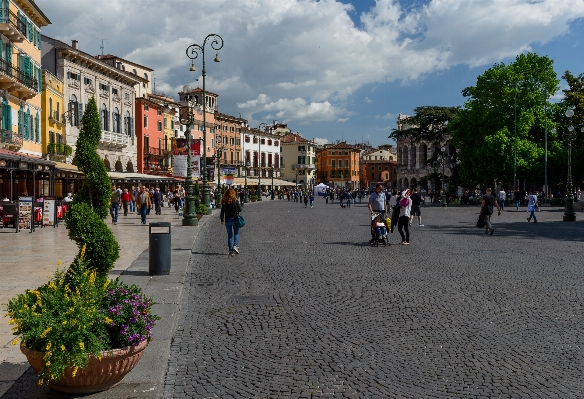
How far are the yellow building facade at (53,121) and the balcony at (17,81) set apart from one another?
553 cm

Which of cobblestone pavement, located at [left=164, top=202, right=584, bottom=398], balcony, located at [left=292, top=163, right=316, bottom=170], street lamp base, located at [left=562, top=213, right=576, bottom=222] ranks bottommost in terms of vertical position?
cobblestone pavement, located at [left=164, top=202, right=584, bottom=398]

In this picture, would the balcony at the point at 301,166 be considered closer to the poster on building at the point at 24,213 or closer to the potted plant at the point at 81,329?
the poster on building at the point at 24,213

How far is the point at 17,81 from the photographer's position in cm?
2872

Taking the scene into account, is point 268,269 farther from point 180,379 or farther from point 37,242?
point 37,242

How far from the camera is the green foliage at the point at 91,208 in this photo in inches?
267

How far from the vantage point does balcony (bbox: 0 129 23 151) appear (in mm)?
28070

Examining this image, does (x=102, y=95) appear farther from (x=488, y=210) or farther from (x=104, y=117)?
(x=488, y=210)

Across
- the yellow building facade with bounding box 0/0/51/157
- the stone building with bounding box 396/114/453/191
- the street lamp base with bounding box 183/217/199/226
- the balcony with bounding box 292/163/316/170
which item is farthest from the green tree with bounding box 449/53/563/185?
the balcony with bounding box 292/163/316/170

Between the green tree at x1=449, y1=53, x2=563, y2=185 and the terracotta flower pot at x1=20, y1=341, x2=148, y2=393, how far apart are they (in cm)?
4723

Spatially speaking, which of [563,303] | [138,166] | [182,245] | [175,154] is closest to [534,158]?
[175,154]

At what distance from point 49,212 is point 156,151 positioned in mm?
41729

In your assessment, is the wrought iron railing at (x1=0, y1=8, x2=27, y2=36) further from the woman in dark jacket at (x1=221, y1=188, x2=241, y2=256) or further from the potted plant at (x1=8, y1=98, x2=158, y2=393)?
the potted plant at (x1=8, y1=98, x2=158, y2=393)

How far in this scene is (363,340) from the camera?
6180 millimetres

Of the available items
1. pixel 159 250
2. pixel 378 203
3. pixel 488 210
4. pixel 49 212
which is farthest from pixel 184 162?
pixel 159 250
